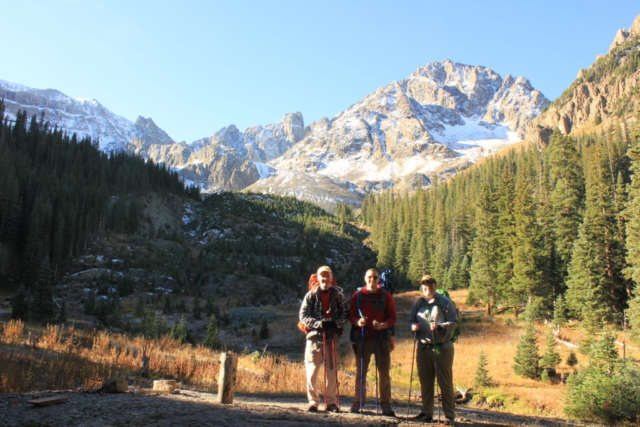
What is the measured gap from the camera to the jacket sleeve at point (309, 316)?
22.1 feet

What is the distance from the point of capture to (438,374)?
21.2ft

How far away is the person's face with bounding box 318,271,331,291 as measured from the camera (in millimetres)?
6906

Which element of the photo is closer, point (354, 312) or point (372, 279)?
point (372, 279)

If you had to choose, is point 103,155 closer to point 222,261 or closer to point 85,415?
point 222,261

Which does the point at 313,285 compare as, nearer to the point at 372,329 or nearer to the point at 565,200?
the point at 372,329

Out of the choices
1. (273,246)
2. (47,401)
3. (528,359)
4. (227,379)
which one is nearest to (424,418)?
(227,379)

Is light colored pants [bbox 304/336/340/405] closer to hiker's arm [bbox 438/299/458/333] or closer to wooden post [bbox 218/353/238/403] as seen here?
wooden post [bbox 218/353/238/403]

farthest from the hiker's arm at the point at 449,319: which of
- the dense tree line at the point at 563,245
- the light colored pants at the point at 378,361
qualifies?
the dense tree line at the point at 563,245

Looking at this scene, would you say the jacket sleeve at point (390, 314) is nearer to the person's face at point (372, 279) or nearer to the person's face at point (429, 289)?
the person's face at point (372, 279)

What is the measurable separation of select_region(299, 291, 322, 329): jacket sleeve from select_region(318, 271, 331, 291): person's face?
27 cm

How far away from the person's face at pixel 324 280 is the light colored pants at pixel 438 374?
1.96m

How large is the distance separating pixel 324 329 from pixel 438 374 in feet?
6.78

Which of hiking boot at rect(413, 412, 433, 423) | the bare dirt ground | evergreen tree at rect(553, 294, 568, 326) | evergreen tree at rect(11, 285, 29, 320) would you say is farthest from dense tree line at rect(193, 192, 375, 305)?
hiking boot at rect(413, 412, 433, 423)

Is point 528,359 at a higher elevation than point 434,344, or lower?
lower
